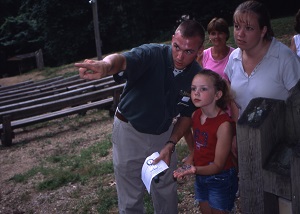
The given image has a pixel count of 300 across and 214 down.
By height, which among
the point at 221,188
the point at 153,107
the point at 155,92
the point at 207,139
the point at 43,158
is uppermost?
the point at 155,92

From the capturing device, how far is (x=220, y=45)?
396 cm

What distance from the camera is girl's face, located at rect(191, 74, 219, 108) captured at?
2441 millimetres

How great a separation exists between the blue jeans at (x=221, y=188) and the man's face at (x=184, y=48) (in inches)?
33.2

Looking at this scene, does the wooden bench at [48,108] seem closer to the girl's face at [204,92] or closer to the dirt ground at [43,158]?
the dirt ground at [43,158]

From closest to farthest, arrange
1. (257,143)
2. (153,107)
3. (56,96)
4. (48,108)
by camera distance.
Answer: (257,143), (153,107), (48,108), (56,96)

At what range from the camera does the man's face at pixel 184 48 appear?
101 inches

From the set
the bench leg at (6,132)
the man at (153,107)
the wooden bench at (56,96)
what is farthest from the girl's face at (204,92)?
the wooden bench at (56,96)

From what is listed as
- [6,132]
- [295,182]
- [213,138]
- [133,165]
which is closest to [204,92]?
[213,138]

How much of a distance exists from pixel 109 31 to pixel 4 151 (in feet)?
72.9

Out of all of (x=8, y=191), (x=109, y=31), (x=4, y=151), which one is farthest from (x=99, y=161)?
(x=109, y=31)

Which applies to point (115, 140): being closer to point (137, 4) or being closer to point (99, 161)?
point (99, 161)

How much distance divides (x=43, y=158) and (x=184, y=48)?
5.32 meters

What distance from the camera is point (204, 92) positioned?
2.46m

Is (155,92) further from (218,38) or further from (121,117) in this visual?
(218,38)
